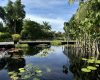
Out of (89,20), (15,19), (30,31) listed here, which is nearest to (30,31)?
(30,31)

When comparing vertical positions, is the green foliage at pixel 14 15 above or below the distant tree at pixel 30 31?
above

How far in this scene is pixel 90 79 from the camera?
34625 mm

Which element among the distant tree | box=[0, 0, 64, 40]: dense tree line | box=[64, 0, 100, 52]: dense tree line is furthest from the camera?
box=[0, 0, 64, 40]: dense tree line

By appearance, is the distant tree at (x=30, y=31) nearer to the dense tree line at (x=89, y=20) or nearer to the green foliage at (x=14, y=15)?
the green foliage at (x=14, y=15)

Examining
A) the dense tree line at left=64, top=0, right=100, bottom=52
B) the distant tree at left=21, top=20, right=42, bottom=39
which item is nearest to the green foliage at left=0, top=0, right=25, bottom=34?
the distant tree at left=21, top=20, right=42, bottom=39

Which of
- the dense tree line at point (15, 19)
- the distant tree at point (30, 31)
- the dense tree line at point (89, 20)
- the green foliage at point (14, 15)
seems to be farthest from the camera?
the green foliage at point (14, 15)

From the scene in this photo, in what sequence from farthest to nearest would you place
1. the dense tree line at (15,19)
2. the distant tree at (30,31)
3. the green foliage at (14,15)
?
the green foliage at (14,15) → the dense tree line at (15,19) → the distant tree at (30,31)

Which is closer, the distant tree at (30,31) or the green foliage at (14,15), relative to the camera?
the distant tree at (30,31)

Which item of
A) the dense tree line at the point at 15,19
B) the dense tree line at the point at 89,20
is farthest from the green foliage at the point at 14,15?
the dense tree line at the point at 89,20

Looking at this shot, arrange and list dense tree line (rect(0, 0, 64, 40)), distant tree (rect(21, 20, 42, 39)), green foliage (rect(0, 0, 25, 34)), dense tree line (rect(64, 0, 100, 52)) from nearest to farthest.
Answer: dense tree line (rect(64, 0, 100, 52)), distant tree (rect(21, 20, 42, 39)), dense tree line (rect(0, 0, 64, 40)), green foliage (rect(0, 0, 25, 34))

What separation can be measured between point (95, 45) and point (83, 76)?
2931 cm

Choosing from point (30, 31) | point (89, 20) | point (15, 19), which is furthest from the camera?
point (15, 19)

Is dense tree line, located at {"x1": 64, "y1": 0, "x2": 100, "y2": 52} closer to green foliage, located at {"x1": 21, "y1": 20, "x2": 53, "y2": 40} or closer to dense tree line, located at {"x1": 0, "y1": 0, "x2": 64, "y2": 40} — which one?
green foliage, located at {"x1": 21, "y1": 20, "x2": 53, "y2": 40}

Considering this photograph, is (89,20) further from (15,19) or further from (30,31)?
(15,19)
